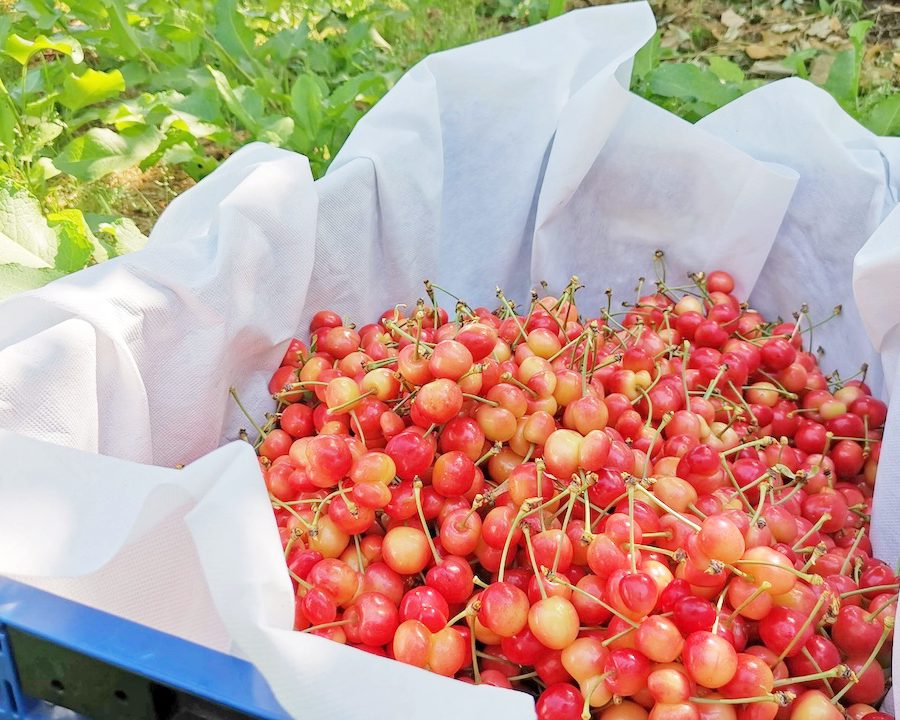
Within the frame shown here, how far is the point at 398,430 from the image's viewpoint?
3.86 feet

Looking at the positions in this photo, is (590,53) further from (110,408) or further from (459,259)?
(110,408)

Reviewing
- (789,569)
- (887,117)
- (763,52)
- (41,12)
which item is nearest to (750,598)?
(789,569)

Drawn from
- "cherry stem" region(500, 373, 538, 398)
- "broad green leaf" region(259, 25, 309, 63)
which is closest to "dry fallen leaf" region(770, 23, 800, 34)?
"broad green leaf" region(259, 25, 309, 63)

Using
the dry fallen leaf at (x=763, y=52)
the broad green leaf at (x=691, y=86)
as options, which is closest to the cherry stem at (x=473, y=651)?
the broad green leaf at (x=691, y=86)

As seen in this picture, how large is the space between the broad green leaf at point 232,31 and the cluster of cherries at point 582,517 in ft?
3.77

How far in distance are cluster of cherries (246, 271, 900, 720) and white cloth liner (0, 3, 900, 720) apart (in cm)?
14

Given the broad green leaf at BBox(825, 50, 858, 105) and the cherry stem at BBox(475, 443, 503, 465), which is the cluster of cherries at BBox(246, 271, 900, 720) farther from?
the broad green leaf at BBox(825, 50, 858, 105)

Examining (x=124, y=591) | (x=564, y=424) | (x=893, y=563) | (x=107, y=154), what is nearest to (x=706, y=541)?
(x=564, y=424)

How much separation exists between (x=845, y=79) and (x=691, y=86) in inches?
14.4

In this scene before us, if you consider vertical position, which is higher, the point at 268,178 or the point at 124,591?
the point at 268,178

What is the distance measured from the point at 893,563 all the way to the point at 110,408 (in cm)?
105

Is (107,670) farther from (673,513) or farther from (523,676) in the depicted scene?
(673,513)

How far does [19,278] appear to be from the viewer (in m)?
1.21

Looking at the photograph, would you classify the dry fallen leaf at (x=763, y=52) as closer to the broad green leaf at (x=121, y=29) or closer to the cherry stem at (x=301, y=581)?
the broad green leaf at (x=121, y=29)
